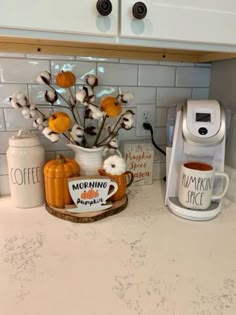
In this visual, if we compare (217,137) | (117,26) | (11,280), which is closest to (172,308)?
(11,280)

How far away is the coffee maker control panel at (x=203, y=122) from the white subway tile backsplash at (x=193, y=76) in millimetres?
264

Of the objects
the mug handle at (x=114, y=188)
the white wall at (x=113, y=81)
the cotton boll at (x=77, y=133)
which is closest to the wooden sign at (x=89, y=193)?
the mug handle at (x=114, y=188)

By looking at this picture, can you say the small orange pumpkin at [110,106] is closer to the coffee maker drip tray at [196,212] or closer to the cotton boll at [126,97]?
the cotton boll at [126,97]

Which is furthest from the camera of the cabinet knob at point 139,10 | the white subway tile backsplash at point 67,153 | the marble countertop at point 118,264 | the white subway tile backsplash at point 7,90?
the white subway tile backsplash at point 67,153

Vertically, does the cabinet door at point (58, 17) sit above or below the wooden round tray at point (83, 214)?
above

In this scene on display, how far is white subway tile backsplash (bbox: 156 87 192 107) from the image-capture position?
3.35 feet

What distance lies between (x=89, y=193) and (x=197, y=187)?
0.31 metres

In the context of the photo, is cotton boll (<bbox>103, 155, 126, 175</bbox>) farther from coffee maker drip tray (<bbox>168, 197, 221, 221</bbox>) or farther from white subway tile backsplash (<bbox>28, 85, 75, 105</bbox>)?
white subway tile backsplash (<bbox>28, 85, 75, 105</bbox>)

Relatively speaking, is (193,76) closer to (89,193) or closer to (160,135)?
(160,135)

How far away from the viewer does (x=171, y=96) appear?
104cm

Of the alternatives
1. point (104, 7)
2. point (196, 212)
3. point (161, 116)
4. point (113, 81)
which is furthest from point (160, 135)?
point (104, 7)

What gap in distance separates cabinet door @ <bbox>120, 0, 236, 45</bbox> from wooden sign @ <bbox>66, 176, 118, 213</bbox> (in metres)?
0.39

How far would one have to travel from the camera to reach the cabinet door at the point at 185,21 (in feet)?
1.97

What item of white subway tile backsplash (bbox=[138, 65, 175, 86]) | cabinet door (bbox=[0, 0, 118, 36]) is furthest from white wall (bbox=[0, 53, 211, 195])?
cabinet door (bbox=[0, 0, 118, 36])
